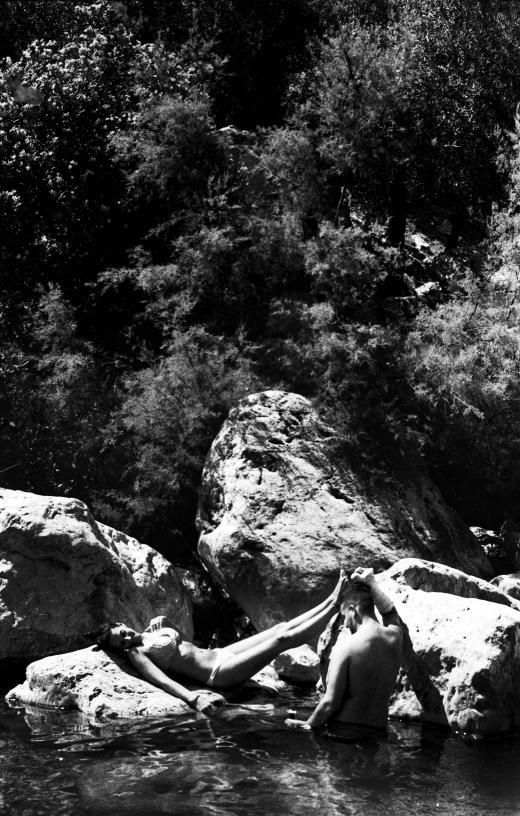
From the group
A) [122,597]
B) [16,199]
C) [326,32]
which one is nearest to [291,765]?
[122,597]

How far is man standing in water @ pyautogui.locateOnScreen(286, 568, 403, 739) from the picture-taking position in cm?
788

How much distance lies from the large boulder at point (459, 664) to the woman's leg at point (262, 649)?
79 cm

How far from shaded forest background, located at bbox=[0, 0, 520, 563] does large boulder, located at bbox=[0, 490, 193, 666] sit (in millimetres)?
3173

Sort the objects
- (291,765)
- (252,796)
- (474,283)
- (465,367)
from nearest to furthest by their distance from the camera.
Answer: (252,796) < (291,765) < (465,367) < (474,283)

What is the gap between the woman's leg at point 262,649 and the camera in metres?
8.73

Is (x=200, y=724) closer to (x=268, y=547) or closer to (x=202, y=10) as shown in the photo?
(x=268, y=547)

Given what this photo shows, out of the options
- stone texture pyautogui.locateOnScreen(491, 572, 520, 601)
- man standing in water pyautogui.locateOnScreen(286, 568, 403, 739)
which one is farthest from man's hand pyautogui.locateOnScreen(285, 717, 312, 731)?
stone texture pyautogui.locateOnScreen(491, 572, 520, 601)

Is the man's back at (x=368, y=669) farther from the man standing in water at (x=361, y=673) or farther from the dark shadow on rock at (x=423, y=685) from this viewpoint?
the dark shadow on rock at (x=423, y=685)

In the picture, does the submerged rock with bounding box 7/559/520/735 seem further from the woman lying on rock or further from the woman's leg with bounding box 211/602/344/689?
the woman's leg with bounding box 211/602/344/689

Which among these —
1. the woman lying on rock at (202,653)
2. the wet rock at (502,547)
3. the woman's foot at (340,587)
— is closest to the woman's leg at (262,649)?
the woman lying on rock at (202,653)

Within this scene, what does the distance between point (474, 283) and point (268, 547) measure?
18.5 ft

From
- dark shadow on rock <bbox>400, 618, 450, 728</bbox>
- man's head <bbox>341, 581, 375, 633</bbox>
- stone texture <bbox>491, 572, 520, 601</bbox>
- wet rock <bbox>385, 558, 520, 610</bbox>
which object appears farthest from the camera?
stone texture <bbox>491, 572, 520, 601</bbox>

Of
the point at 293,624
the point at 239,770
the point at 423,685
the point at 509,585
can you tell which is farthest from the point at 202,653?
the point at 509,585

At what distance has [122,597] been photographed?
33.2ft
